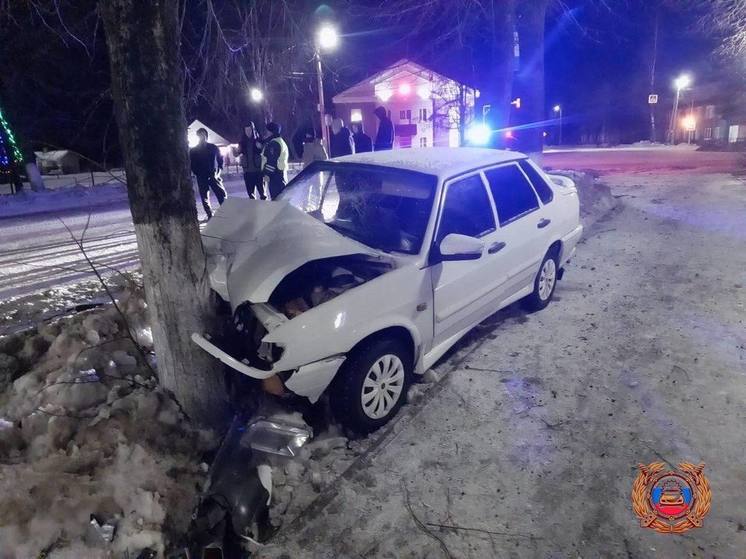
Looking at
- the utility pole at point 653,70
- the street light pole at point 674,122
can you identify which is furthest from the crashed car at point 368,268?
the street light pole at point 674,122

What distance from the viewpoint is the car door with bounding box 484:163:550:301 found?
14.0 feet

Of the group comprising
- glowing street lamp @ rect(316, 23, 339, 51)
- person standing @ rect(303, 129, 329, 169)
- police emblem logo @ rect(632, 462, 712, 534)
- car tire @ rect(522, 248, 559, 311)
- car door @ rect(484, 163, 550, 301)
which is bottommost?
police emblem logo @ rect(632, 462, 712, 534)

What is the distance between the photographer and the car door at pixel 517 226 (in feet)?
14.0

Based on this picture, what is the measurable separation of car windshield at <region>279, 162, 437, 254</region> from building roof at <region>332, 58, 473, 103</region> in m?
25.1

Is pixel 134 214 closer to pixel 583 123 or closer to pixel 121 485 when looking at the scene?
pixel 121 485

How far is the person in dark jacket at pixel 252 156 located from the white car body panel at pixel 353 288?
5.49m

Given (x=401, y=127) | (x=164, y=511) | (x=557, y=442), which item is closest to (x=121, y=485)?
(x=164, y=511)

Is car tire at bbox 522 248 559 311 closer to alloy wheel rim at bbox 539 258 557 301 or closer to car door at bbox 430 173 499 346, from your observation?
alloy wheel rim at bbox 539 258 557 301

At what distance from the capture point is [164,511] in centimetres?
248

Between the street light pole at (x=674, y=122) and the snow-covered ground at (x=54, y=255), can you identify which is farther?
the street light pole at (x=674, y=122)

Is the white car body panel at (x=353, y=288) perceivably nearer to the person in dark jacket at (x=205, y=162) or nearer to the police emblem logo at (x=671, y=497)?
the police emblem logo at (x=671, y=497)

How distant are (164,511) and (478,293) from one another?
8.66ft

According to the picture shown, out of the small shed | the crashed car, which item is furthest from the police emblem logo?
the small shed

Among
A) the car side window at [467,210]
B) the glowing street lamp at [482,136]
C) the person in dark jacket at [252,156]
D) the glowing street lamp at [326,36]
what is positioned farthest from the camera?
the glowing street lamp at [482,136]
